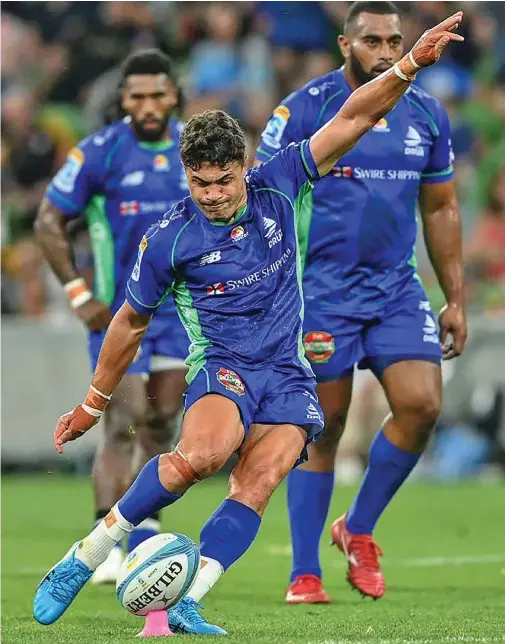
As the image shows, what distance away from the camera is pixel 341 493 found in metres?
13.6

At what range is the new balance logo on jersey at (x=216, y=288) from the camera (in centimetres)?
623

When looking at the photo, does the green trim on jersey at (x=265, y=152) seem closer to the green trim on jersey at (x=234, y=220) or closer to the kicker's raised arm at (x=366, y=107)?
the kicker's raised arm at (x=366, y=107)

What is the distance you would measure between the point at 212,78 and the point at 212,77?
0.02 metres

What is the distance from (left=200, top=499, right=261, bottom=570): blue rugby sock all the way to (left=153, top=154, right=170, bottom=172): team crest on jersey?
133 inches

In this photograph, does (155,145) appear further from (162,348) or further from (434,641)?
(434,641)

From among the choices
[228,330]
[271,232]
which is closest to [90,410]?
[228,330]

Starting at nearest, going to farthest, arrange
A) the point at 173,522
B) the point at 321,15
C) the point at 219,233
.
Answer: the point at 219,233, the point at 173,522, the point at 321,15

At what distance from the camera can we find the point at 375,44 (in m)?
7.55

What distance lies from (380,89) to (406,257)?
5.49 ft

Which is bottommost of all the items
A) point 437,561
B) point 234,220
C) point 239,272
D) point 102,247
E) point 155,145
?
point 437,561

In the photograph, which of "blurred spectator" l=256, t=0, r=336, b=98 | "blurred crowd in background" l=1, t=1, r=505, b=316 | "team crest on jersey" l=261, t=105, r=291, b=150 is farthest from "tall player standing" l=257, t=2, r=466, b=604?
"blurred spectator" l=256, t=0, r=336, b=98

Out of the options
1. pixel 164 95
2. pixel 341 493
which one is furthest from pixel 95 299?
pixel 341 493

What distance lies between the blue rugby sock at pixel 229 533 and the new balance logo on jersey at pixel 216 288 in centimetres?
90

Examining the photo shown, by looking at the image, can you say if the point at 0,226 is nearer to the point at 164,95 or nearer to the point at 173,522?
the point at 173,522
